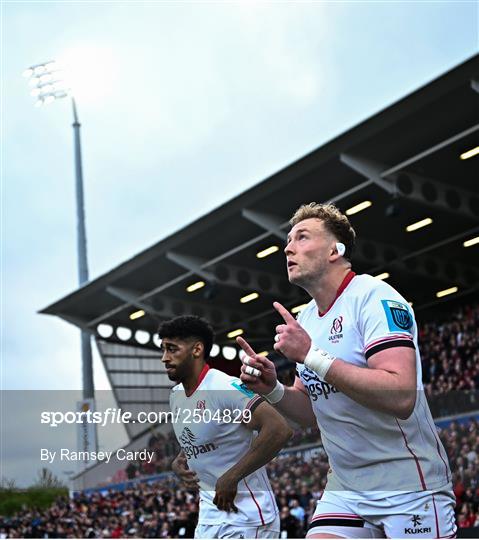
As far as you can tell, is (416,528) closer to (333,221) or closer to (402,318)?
(402,318)

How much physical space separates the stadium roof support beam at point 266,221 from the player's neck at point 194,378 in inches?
762

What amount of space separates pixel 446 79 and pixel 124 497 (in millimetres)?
9999

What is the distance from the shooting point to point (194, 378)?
21.7ft

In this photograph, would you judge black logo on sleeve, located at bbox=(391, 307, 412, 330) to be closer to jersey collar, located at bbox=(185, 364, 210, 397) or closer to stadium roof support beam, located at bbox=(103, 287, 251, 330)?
jersey collar, located at bbox=(185, 364, 210, 397)

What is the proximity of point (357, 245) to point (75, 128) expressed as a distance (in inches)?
495

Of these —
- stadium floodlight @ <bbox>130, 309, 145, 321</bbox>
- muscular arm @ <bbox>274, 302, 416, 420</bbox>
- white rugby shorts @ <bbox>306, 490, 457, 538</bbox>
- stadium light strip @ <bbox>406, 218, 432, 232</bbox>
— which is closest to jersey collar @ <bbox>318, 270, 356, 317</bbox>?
muscular arm @ <bbox>274, 302, 416, 420</bbox>

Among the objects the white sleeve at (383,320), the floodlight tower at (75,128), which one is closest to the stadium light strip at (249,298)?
the floodlight tower at (75,128)

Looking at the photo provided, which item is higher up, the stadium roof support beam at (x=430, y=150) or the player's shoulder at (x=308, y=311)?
the stadium roof support beam at (x=430, y=150)

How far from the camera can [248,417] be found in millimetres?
6238

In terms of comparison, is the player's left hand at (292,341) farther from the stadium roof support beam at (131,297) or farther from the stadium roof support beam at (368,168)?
the stadium roof support beam at (131,297)

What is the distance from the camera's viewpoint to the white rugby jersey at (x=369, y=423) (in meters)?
4.45

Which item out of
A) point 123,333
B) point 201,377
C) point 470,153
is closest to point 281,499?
point 470,153

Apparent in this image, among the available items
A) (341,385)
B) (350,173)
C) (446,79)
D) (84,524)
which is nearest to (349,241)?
(341,385)

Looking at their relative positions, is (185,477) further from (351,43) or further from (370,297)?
(351,43)
